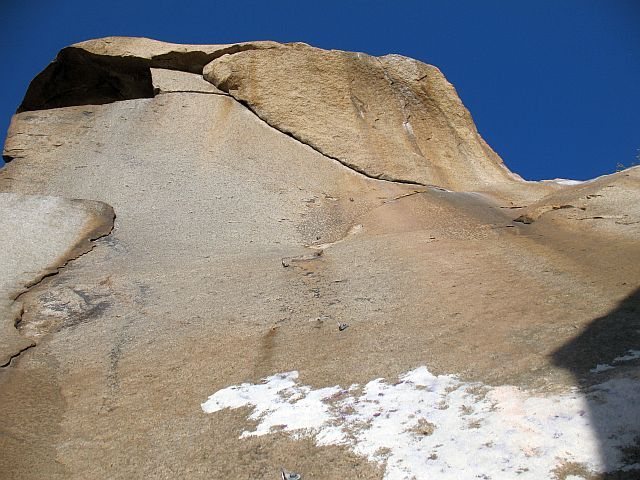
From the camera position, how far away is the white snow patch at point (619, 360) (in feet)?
15.3

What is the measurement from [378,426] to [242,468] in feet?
3.09

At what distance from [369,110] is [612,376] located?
1132cm

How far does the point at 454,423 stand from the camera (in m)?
4.39

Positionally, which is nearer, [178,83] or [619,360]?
[619,360]

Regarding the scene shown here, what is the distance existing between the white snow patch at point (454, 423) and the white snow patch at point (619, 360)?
1.02 ft

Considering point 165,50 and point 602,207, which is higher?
point 165,50

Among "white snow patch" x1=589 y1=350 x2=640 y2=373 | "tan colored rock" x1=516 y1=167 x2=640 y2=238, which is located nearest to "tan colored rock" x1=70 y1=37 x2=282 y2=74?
"tan colored rock" x1=516 y1=167 x2=640 y2=238

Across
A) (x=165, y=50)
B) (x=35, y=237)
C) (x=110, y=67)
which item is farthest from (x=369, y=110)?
(x=35, y=237)

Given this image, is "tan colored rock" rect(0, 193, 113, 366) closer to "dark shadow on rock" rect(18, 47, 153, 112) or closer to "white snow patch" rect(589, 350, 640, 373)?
"white snow patch" rect(589, 350, 640, 373)

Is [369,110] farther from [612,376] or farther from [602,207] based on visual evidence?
[612,376]

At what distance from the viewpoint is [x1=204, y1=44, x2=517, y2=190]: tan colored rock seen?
14047 mm

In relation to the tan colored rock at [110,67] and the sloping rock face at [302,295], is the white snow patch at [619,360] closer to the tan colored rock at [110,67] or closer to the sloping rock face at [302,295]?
the sloping rock face at [302,295]

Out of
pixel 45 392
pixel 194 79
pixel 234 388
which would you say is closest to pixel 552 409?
pixel 234 388

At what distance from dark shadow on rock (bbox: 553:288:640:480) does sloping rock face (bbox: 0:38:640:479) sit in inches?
0.8
